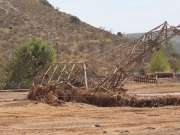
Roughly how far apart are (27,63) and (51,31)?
129ft

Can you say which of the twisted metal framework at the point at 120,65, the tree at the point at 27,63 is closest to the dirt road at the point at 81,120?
the twisted metal framework at the point at 120,65

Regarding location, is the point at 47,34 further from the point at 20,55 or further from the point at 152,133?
the point at 152,133

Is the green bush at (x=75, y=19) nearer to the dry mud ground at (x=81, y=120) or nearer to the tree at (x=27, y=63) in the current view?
the tree at (x=27, y=63)

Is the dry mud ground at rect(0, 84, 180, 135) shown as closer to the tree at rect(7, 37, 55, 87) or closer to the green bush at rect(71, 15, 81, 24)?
the tree at rect(7, 37, 55, 87)

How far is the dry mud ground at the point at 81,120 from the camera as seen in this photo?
11.7 meters

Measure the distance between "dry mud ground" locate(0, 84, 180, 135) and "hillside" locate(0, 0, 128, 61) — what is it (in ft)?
141

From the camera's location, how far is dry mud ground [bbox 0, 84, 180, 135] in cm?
1174

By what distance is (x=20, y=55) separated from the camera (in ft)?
111

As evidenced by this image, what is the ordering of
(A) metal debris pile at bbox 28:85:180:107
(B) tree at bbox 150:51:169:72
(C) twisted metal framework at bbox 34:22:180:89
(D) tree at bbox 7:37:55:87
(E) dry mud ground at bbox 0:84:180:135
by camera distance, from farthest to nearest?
(B) tree at bbox 150:51:169:72
(D) tree at bbox 7:37:55:87
(C) twisted metal framework at bbox 34:22:180:89
(A) metal debris pile at bbox 28:85:180:107
(E) dry mud ground at bbox 0:84:180:135

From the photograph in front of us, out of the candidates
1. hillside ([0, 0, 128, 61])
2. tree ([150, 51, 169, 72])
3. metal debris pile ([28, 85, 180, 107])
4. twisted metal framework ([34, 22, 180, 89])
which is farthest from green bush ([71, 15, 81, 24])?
metal debris pile ([28, 85, 180, 107])

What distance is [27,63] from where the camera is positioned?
33.9 metres

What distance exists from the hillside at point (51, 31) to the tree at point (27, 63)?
25.6m

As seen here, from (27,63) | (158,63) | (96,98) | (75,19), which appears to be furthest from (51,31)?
(96,98)

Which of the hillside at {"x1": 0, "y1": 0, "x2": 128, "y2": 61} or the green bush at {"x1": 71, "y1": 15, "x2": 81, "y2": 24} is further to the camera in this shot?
the green bush at {"x1": 71, "y1": 15, "x2": 81, "y2": 24}
